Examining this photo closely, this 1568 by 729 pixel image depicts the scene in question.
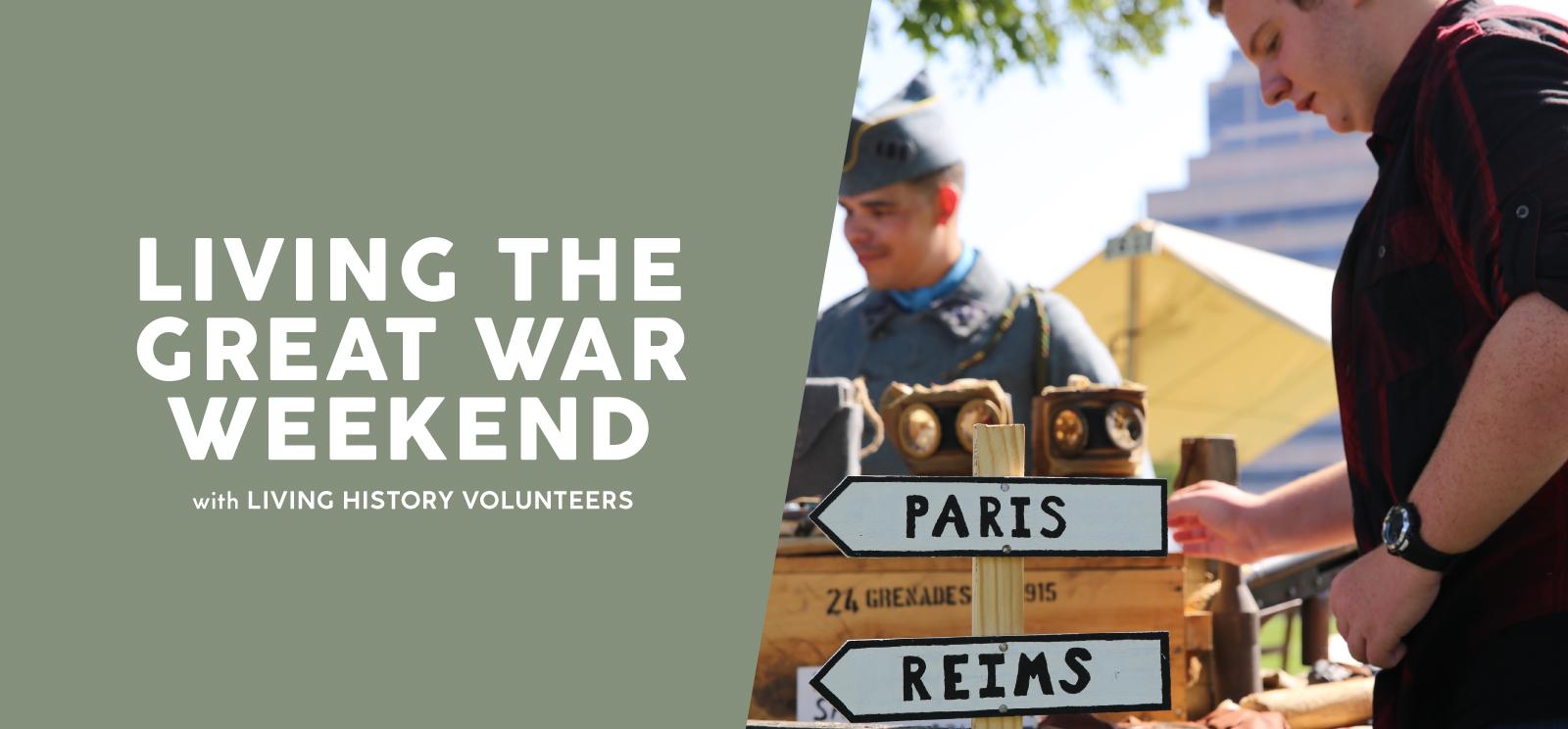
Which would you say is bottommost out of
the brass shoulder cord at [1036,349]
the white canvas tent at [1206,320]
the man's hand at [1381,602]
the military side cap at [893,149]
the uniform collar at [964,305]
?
the man's hand at [1381,602]

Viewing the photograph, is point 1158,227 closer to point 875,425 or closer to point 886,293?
point 886,293

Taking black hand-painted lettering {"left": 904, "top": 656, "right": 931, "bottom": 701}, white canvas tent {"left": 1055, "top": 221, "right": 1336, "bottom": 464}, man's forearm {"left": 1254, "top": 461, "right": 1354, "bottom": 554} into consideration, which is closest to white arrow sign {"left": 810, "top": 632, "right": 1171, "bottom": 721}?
black hand-painted lettering {"left": 904, "top": 656, "right": 931, "bottom": 701}

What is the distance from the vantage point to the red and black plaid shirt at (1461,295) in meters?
1.36

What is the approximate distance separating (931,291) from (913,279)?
6 centimetres

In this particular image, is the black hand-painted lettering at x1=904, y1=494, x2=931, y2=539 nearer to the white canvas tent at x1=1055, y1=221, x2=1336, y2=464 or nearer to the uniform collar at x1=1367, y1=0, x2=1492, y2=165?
the uniform collar at x1=1367, y1=0, x2=1492, y2=165

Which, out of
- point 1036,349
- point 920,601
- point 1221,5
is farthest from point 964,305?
point 1221,5

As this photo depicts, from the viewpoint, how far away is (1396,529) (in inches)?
59.1

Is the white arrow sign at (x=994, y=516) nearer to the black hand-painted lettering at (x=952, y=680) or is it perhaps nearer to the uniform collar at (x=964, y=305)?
the black hand-painted lettering at (x=952, y=680)

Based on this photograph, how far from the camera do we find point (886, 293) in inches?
171

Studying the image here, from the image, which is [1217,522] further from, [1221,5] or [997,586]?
[1221,5]

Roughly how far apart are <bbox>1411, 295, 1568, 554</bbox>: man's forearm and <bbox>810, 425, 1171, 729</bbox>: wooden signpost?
36 centimetres

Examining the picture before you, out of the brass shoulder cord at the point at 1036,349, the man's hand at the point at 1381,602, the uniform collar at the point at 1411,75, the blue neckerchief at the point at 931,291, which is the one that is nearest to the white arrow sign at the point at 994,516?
the man's hand at the point at 1381,602

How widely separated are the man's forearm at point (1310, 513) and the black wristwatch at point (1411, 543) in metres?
0.44

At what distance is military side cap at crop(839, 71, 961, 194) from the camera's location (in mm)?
4338
